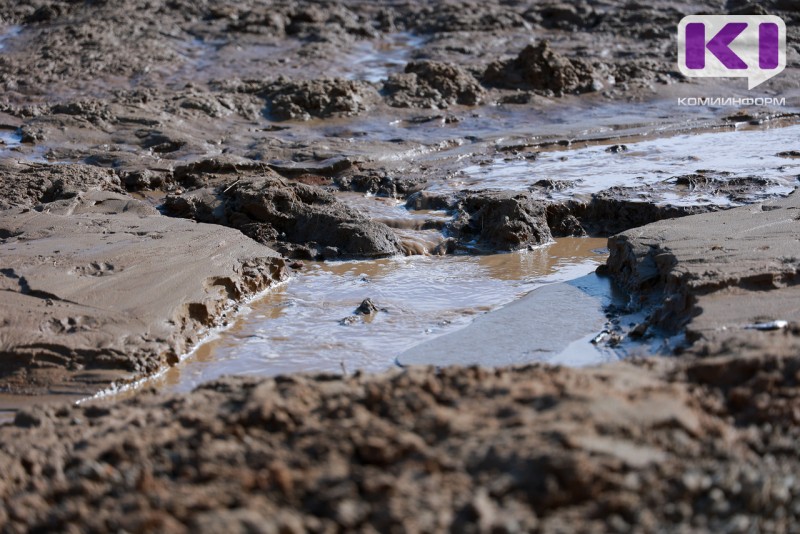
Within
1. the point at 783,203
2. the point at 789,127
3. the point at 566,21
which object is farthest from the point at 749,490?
the point at 566,21

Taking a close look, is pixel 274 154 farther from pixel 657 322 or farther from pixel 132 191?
pixel 657 322

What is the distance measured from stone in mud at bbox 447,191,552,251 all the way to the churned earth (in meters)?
0.03

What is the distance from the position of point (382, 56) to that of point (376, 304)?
23.3ft

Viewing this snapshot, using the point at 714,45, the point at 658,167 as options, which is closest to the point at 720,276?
the point at 658,167

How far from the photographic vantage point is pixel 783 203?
5762 mm

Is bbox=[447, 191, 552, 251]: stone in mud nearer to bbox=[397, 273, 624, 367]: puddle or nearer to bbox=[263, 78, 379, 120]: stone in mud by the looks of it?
bbox=[397, 273, 624, 367]: puddle

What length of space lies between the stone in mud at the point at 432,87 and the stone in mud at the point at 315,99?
1.05 ft

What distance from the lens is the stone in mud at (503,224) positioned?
6.19 metres

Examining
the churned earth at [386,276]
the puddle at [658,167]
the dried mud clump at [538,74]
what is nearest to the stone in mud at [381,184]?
the churned earth at [386,276]

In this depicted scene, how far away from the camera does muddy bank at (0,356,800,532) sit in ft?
6.97

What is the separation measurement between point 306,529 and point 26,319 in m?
2.73

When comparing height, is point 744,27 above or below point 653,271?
above

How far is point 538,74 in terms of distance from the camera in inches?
404

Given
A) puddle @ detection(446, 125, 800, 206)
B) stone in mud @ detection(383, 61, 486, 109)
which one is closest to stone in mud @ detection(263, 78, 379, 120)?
stone in mud @ detection(383, 61, 486, 109)
